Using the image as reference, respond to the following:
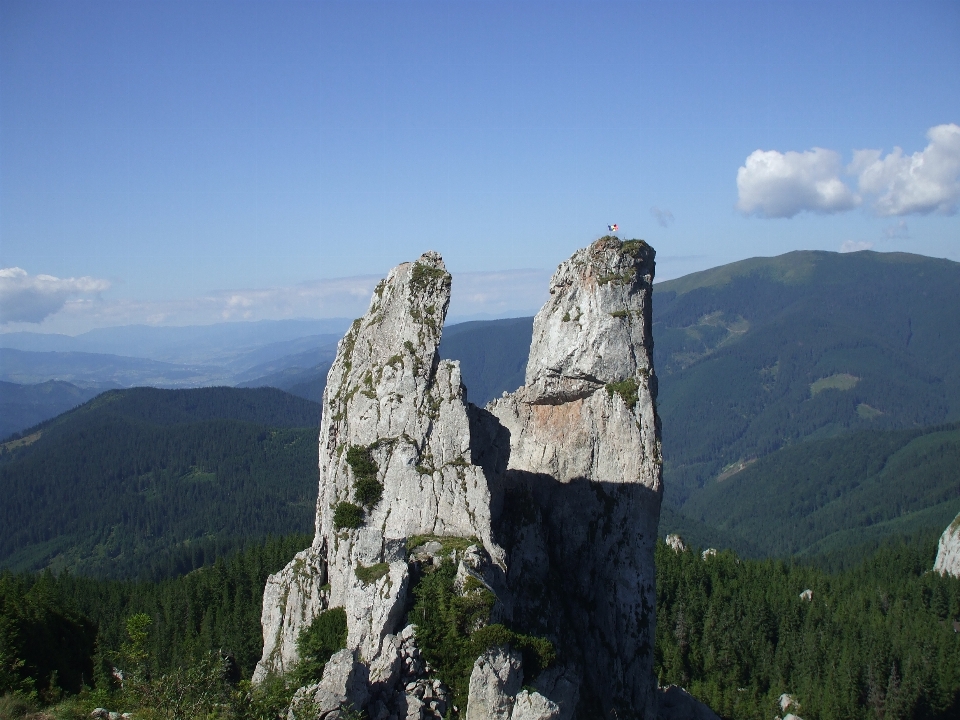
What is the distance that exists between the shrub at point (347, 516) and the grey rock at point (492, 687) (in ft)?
32.5

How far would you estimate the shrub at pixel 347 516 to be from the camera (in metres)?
38.9

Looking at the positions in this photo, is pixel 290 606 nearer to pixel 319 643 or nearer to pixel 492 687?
pixel 319 643

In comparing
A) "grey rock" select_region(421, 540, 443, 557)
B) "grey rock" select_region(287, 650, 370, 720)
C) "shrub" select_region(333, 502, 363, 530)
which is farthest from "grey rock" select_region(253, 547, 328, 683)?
"grey rock" select_region(287, 650, 370, 720)

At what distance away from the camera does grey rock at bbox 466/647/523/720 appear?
31672mm

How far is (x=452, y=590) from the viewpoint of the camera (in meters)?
33.9

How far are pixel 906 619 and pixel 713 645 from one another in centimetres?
2713

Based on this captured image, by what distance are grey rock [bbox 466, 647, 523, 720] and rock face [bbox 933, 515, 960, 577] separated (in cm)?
10521

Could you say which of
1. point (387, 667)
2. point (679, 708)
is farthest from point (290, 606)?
point (679, 708)

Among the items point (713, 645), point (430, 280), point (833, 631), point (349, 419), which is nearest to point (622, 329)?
point (430, 280)

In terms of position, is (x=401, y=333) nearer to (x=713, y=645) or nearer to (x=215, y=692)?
(x=215, y=692)

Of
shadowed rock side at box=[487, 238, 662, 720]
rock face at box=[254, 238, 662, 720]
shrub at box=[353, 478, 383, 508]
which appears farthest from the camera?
shadowed rock side at box=[487, 238, 662, 720]

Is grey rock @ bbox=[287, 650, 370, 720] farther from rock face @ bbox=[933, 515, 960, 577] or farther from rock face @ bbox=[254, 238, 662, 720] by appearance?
rock face @ bbox=[933, 515, 960, 577]

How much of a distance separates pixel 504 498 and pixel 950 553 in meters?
99.2

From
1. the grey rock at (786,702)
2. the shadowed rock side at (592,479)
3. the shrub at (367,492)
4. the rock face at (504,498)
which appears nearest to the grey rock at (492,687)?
the rock face at (504,498)
